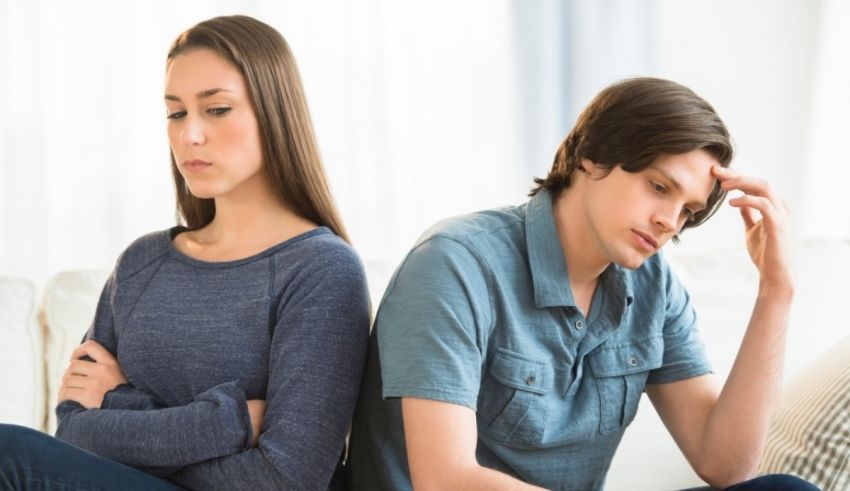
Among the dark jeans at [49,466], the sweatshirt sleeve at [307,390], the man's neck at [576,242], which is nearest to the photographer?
the dark jeans at [49,466]

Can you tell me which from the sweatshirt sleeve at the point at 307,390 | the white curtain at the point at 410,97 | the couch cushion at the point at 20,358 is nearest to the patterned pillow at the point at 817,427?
the sweatshirt sleeve at the point at 307,390

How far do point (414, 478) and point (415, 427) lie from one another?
0.07m

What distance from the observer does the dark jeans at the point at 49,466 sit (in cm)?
130

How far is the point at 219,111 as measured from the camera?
1.56 meters

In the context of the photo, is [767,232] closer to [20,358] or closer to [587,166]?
[587,166]

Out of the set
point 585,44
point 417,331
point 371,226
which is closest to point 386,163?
point 371,226

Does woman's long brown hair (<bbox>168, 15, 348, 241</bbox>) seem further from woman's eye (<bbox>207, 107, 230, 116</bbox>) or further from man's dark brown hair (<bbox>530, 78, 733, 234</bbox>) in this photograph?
man's dark brown hair (<bbox>530, 78, 733, 234</bbox>)

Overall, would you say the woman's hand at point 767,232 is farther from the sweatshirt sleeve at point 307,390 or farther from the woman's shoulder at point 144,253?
the woman's shoulder at point 144,253

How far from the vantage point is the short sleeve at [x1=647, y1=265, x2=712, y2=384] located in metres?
1.65

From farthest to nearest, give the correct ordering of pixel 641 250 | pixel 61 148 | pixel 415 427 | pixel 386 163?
pixel 386 163 < pixel 61 148 < pixel 641 250 < pixel 415 427

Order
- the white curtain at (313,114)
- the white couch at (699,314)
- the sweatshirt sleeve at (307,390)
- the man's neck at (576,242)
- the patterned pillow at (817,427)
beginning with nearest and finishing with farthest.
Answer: the sweatshirt sleeve at (307,390) < the man's neck at (576,242) < the patterned pillow at (817,427) < the white couch at (699,314) < the white curtain at (313,114)

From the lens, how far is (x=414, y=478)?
4.40 feet

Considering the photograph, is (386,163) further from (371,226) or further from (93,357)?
(93,357)

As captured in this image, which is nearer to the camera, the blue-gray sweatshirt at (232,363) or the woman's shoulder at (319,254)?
the blue-gray sweatshirt at (232,363)
